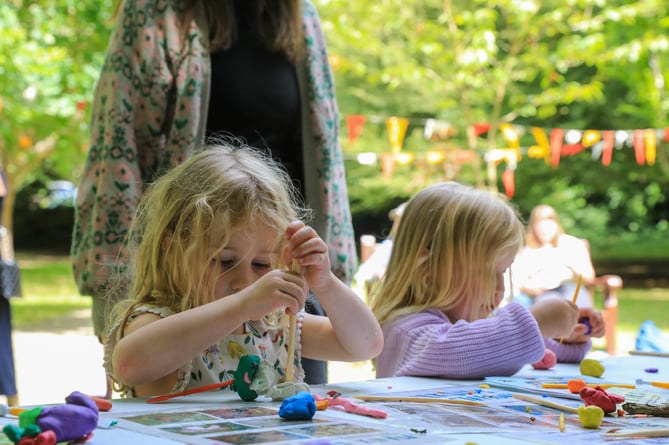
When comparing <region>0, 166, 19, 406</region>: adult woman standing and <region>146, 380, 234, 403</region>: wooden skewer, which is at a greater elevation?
<region>146, 380, 234, 403</region>: wooden skewer

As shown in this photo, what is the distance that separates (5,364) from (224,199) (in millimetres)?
3431

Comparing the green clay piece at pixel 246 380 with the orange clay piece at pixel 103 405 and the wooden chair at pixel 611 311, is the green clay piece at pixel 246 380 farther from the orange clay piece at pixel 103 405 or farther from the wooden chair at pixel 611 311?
the wooden chair at pixel 611 311

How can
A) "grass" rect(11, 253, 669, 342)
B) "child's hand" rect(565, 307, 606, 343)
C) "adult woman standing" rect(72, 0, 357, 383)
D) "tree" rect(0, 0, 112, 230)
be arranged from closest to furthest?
"adult woman standing" rect(72, 0, 357, 383) < "child's hand" rect(565, 307, 606, 343) < "tree" rect(0, 0, 112, 230) < "grass" rect(11, 253, 669, 342)

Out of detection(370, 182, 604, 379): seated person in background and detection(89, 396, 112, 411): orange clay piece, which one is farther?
detection(370, 182, 604, 379): seated person in background

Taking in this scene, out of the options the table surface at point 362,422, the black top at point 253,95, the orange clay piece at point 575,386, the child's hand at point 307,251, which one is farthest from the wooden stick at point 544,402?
the black top at point 253,95

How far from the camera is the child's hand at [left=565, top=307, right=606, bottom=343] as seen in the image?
246 centimetres

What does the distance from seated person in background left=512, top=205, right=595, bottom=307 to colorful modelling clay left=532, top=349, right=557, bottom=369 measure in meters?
5.04

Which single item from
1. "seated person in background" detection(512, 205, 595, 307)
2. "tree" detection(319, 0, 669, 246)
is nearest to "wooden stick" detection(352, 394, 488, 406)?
"seated person in background" detection(512, 205, 595, 307)

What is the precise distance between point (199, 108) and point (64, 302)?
1225cm

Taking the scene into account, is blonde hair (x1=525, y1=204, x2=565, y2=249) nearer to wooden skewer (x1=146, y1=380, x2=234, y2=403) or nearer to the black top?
the black top

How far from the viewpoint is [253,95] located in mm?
2281

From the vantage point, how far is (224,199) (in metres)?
1.81

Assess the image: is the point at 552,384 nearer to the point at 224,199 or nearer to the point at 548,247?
the point at 224,199

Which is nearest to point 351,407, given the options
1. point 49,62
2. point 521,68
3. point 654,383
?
point 654,383
